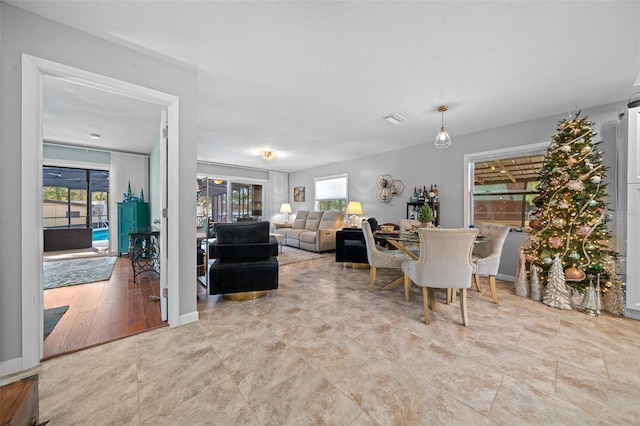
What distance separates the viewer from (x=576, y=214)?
268 centimetres

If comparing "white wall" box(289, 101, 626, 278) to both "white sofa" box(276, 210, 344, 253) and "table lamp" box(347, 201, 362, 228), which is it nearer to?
"table lamp" box(347, 201, 362, 228)

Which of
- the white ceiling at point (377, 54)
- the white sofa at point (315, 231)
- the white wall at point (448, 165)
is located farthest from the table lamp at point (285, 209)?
the white ceiling at point (377, 54)

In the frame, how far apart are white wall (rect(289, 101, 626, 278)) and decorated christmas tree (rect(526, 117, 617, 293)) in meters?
0.42

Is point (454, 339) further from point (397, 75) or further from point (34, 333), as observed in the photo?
point (34, 333)

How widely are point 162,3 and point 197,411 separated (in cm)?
251

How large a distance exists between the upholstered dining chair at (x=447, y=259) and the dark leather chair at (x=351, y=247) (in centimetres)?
199

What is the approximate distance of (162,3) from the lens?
1.52 metres

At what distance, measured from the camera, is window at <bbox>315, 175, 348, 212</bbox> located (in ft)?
21.6

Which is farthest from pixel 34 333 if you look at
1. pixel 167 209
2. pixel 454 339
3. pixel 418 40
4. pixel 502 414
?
pixel 418 40

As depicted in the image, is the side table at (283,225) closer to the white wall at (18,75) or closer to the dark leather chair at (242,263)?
the dark leather chair at (242,263)

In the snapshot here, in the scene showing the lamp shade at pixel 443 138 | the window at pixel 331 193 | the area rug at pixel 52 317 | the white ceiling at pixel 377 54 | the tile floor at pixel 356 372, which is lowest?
the tile floor at pixel 356 372

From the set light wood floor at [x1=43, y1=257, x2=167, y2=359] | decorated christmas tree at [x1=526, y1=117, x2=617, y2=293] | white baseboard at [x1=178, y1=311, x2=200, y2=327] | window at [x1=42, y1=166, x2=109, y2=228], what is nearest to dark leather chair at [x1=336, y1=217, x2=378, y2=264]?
decorated christmas tree at [x1=526, y1=117, x2=617, y2=293]

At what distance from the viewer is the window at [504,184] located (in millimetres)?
3553

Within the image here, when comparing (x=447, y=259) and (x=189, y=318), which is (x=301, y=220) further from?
(x=447, y=259)
